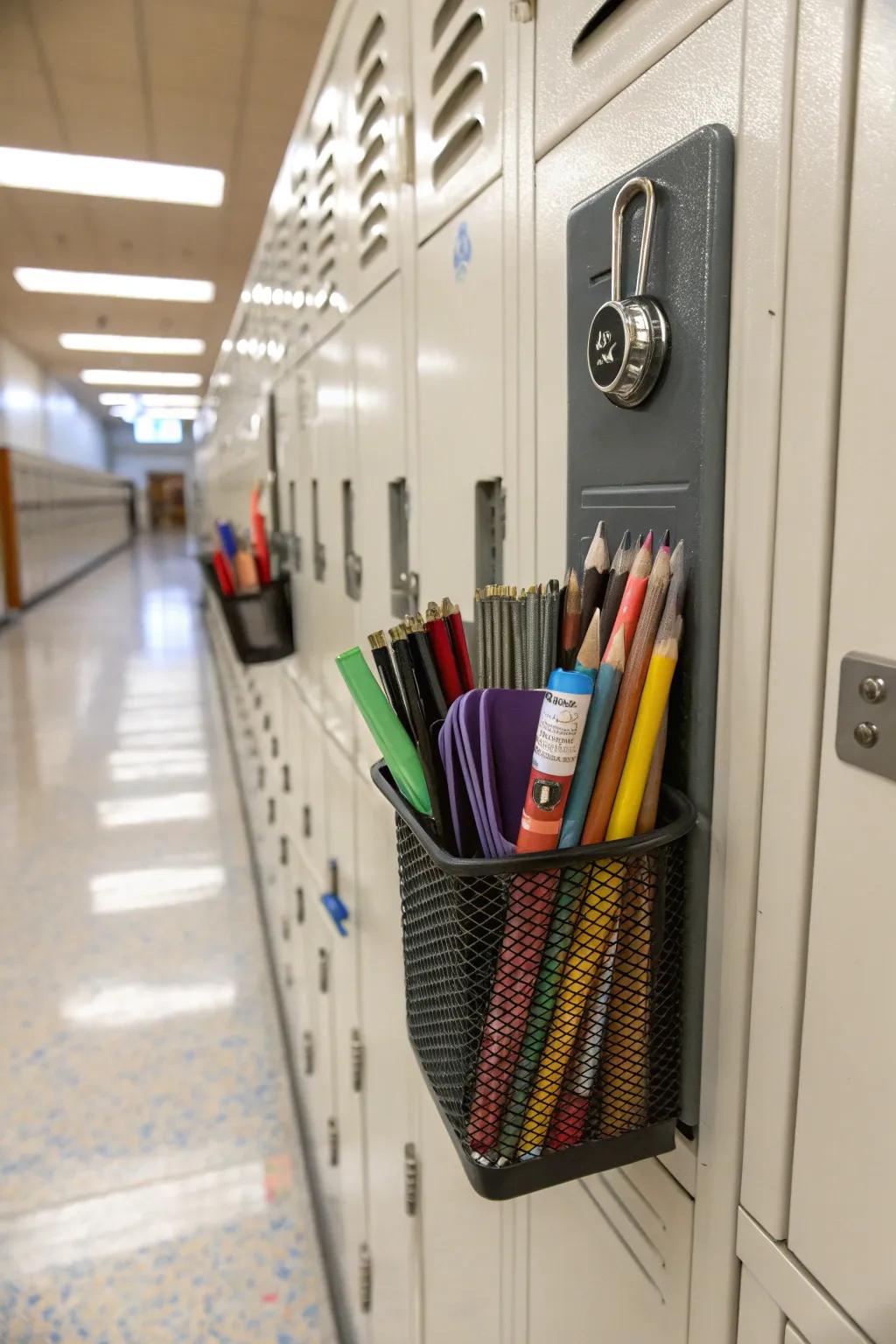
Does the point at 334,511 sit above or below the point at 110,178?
below

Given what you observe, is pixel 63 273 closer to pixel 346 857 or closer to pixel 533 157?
pixel 346 857

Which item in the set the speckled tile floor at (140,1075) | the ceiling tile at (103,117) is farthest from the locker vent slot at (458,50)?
the ceiling tile at (103,117)

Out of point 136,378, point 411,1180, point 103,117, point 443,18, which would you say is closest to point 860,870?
point 443,18

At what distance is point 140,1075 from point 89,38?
4.36 metres

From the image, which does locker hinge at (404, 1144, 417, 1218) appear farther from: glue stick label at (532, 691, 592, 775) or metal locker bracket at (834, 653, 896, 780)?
metal locker bracket at (834, 653, 896, 780)

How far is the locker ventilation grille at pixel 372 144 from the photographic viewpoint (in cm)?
121

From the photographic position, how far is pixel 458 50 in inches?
37.0

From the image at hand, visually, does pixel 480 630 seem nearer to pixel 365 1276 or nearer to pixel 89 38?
pixel 365 1276

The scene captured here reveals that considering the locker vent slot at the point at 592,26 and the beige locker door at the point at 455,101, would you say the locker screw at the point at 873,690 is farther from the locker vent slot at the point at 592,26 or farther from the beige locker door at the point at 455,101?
the beige locker door at the point at 455,101

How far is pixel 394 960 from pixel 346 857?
40cm

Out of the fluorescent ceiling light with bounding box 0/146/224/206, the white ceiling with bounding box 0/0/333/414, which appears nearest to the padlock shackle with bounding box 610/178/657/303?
the white ceiling with bounding box 0/0/333/414

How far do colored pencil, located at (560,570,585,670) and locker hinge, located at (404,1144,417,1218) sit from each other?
0.96 metres

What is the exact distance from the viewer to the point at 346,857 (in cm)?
173

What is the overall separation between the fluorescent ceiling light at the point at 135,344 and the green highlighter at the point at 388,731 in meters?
11.7
